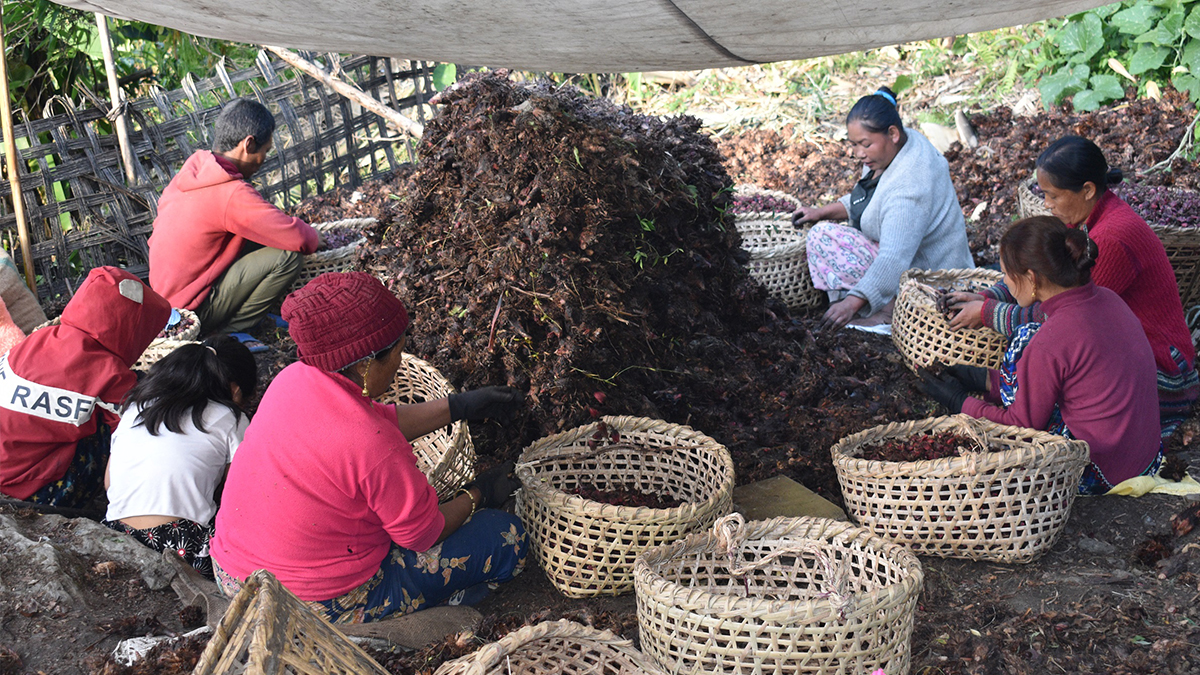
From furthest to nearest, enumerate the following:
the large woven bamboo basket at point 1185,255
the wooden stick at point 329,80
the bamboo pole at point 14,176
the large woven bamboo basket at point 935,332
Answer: the wooden stick at point 329,80, the large woven bamboo basket at point 1185,255, the bamboo pole at point 14,176, the large woven bamboo basket at point 935,332

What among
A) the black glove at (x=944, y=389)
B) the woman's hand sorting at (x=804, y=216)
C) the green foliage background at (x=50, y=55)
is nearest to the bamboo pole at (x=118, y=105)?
the green foliage background at (x=50, y=55)

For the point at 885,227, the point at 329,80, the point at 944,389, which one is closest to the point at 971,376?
the point at 944,389

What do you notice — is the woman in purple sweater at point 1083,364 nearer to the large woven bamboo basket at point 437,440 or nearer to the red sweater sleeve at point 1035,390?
the red sweater sleeve at point 1035,390

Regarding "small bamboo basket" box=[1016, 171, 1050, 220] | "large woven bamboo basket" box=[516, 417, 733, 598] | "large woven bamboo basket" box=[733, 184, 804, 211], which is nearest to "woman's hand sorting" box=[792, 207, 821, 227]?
"large woven bamboo basket" box=[733, 184, 804, 211]

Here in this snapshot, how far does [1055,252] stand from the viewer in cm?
294

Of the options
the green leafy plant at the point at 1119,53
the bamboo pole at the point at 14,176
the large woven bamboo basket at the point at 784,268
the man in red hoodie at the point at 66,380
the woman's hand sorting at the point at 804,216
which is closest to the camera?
the man in red hoodie at the point at 66,380

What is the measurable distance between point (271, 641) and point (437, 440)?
1.90m

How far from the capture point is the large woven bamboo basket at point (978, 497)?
8.72ft

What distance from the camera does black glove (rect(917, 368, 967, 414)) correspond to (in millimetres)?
3500

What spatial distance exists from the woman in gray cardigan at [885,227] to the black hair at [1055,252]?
141 centimetres

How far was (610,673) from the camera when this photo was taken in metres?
2.02

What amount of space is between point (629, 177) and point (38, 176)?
3575mm

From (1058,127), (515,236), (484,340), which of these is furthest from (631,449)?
(1058,127)

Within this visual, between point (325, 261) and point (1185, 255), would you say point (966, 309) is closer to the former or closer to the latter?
point (1185, 255)
